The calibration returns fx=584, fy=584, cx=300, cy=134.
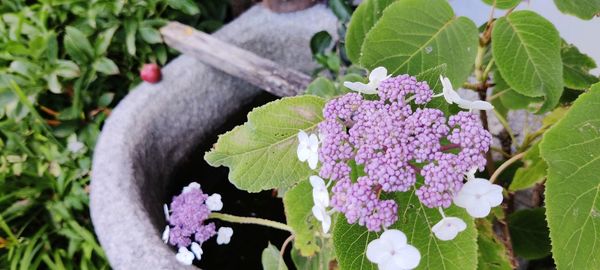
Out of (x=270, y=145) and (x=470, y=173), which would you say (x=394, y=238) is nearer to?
(x=470, y=173)

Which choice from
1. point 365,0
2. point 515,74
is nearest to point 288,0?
point 365,0

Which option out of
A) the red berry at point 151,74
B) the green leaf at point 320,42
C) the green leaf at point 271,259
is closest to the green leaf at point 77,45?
the red berry at point 151,74

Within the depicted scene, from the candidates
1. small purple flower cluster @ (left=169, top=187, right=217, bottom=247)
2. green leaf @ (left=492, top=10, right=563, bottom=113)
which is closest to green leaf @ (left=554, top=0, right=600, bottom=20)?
green leaf @ (left=492, top=10, right=563, bottom=113)

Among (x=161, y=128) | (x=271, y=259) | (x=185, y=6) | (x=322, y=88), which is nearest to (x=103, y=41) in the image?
(x=185, y=6)

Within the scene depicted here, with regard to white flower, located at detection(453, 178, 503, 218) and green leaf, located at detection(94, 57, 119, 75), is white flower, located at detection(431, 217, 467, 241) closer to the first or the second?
white flower, located at detection(453, 178, 503, 218)

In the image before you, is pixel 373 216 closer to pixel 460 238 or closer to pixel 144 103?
pixel 460 238

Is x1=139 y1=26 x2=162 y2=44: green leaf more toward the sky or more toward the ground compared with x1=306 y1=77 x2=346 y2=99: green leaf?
more toward the ground
